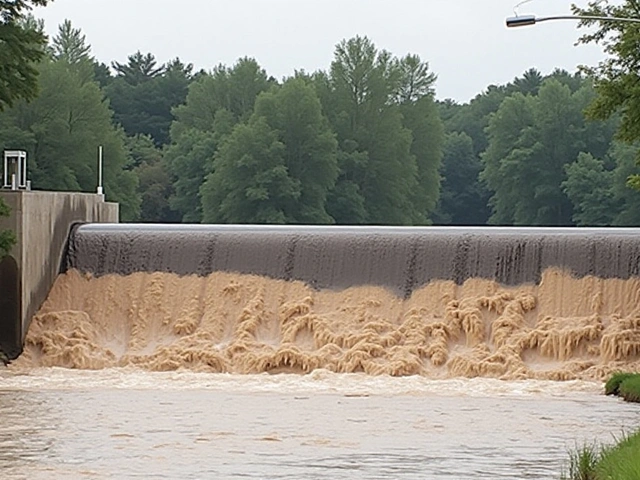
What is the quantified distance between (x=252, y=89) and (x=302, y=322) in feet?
159

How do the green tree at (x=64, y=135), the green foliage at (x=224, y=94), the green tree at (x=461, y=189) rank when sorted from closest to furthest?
1. the green tree at (x=64, y=135)
2. the green foliage at (x=224, y=94)
3. the green tree at (x=461, y=189)

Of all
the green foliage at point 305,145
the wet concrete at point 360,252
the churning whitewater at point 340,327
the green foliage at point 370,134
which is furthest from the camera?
the green foliage at point 370,134

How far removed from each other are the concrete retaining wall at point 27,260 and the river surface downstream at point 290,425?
1605 mm

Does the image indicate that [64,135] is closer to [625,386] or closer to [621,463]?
[625,386]

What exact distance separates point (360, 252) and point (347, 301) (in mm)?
1078

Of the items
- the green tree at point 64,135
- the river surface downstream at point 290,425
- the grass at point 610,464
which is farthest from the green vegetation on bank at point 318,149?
the grass at point 610,464

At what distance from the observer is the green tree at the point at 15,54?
29281 millimetres

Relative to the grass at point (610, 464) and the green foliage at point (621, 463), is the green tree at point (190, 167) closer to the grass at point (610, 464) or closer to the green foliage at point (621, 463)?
the grass at point (610, 464)

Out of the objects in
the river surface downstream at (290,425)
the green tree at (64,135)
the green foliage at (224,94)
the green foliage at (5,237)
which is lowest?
the river surface downstream at (290,425)

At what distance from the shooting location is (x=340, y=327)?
94.7 feet

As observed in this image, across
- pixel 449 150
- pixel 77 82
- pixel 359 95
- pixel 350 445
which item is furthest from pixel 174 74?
pixel 350 445

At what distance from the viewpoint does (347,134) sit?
233 feet

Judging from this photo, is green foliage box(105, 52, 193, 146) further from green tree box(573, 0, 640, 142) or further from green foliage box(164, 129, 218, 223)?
green tree box(573, 0, 640, 142)

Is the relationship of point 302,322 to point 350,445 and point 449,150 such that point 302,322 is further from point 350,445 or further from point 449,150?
point 449,150
